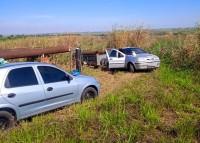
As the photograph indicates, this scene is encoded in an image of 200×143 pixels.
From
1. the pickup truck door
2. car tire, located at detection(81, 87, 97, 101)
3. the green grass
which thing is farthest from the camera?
the pickup truck door

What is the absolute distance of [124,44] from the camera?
25.0 m

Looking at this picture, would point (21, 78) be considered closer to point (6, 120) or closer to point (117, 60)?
point (6, 120)

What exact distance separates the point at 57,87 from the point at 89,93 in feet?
5.22

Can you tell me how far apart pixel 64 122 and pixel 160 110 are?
8.82ft

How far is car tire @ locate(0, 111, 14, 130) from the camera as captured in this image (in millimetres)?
6566

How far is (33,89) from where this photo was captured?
285 inches

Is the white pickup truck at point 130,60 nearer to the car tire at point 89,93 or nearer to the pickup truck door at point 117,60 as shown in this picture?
the pickup truck door at point 117,60

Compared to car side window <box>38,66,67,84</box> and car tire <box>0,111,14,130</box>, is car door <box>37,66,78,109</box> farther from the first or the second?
car tire <box>0,111,14,130</box>

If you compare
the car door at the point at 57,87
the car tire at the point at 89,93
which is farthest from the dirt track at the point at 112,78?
the car door at the point at 57,87

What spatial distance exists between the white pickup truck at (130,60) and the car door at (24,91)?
914 centimetres

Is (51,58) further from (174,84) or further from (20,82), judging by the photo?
(20,82)

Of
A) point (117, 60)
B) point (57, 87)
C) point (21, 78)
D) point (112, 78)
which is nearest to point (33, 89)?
point (21, 78)

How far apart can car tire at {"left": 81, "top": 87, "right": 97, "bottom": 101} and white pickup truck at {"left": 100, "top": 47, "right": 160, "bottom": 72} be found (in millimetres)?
6828

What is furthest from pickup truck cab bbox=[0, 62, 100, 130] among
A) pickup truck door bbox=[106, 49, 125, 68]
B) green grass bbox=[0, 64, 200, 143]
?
pickup truck door bbox=[106, 49, 125, 68]
